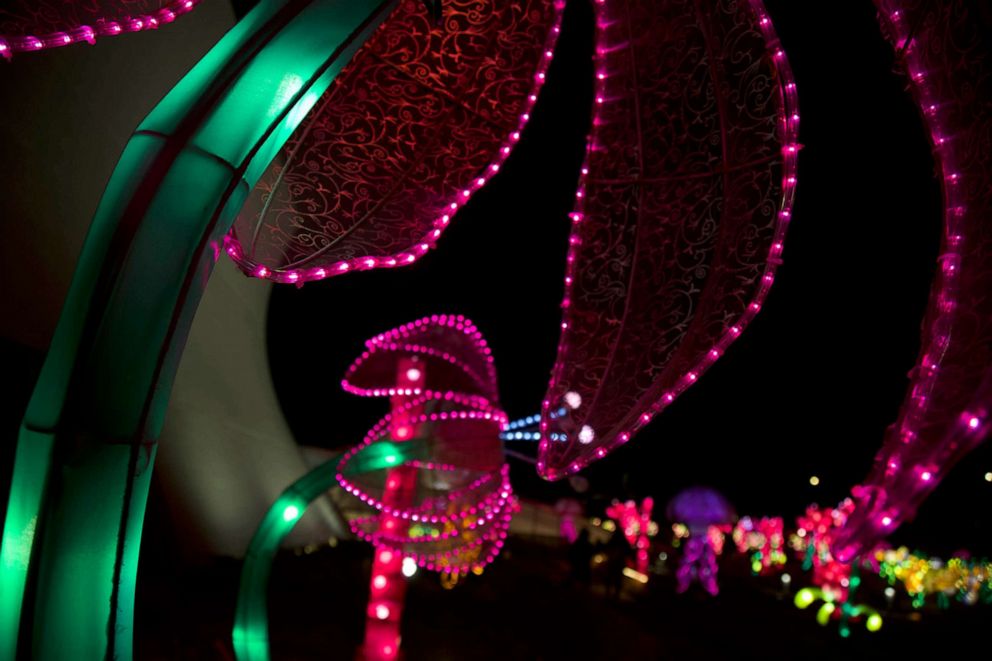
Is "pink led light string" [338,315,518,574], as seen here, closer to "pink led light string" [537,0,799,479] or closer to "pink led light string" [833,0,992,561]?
"pink led light string" [537,0,799,479]

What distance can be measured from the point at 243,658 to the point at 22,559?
4948 mm

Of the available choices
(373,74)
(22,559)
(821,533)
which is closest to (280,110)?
(22,559)

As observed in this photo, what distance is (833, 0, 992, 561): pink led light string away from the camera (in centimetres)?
239

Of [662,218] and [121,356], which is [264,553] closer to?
[662,218]

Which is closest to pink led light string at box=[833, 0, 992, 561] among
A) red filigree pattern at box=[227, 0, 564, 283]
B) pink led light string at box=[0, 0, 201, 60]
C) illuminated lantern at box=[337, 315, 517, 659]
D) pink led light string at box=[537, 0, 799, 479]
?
pink led light string at box=[537, 0, 799, 479]

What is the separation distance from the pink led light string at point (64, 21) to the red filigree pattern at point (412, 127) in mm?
763

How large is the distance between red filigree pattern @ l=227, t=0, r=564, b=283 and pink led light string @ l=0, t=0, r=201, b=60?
76 centimetres

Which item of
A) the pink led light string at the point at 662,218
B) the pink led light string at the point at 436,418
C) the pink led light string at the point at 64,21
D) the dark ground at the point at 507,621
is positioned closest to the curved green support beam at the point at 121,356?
the pink led light string at the point at 64,21

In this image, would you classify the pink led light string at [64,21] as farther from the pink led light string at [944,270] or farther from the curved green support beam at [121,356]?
the pink led light string at [944,270]

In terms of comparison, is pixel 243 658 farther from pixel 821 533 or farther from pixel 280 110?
pixel 821 533

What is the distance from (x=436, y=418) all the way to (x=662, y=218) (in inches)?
146

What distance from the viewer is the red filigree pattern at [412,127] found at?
333cm

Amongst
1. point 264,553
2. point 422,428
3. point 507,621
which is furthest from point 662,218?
point 507,621

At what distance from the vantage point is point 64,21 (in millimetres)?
2645
